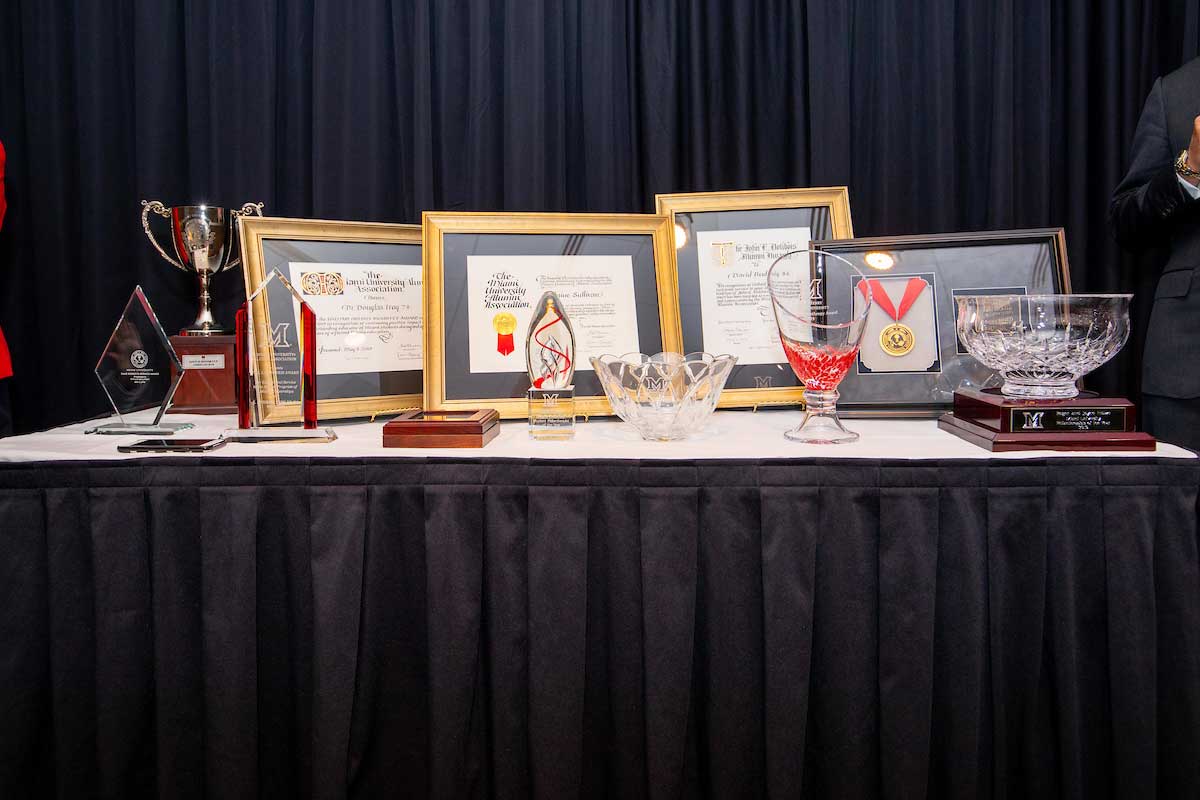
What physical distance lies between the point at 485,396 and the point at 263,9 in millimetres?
1289

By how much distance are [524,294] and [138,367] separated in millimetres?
709

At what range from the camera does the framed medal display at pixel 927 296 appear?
131 centimetres

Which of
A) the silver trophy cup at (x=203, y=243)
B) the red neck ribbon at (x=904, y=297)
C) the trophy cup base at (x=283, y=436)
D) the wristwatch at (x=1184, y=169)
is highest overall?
the wristwatch at (x=1184, y=169)

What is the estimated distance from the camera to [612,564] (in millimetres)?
1002

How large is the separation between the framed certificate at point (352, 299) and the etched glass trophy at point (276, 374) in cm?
7

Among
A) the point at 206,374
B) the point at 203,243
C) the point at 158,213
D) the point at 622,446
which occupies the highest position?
the point at 158,213

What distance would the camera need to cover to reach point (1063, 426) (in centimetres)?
A: 100

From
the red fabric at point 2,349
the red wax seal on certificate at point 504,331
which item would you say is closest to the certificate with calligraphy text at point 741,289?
the red wax seal on certificate at point 504,331

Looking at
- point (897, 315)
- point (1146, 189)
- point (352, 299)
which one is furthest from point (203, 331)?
point (1146, 189)

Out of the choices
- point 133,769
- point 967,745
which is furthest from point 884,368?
point 133,769

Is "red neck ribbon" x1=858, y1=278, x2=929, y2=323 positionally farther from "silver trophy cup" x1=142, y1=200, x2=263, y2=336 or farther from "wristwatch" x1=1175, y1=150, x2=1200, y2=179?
"silver trophy cup" x1=142, y1=200, x2=263, y2=336

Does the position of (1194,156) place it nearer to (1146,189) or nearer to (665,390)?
(1146,189)

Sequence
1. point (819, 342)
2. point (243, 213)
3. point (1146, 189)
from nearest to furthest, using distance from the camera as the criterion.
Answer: point (819, 342) < point (1146, 189) < point (243, 213)

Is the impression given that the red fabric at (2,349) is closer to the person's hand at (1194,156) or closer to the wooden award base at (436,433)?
the wooden award base at (436,433)
